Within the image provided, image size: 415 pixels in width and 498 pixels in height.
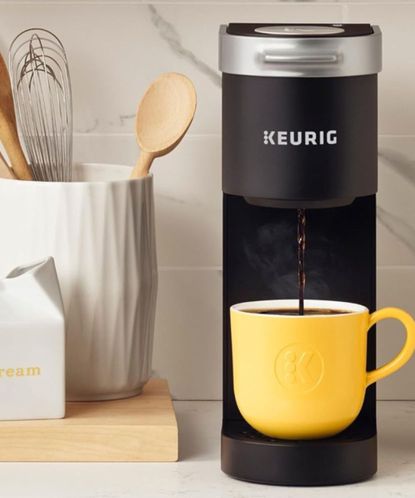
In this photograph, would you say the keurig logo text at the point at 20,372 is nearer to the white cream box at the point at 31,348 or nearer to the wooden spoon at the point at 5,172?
the white cream box at the point at 31,348

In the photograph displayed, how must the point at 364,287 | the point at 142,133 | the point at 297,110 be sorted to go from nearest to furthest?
1. the point at 297,110
2. the point at 364,287
3. the point at 142,133

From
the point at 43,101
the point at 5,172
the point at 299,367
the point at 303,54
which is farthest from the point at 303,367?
the point at 43,101

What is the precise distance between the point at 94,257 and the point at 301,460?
26cm

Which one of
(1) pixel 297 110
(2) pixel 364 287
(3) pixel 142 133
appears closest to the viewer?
(1) pixel 297 110

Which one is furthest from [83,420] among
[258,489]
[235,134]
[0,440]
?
[235,134]

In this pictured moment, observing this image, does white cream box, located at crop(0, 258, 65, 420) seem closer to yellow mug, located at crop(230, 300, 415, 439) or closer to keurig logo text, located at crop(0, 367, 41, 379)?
keurig logo text, located at crop(0, 367, 41, 379)

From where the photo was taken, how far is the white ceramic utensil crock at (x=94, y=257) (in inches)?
40.3

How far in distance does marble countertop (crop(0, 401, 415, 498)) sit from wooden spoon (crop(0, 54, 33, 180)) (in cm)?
26

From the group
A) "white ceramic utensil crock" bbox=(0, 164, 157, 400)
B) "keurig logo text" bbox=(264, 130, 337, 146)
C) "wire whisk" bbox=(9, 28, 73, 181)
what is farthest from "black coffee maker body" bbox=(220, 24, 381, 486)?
"wire whisk" bbox=(9, 28, 73, 181)

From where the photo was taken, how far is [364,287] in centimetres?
96

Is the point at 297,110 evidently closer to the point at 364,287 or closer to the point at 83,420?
the point at 364,287

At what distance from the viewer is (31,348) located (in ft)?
→ 3.17

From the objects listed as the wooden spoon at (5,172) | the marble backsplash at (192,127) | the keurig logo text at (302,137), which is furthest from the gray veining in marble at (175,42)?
the keurig logo text at (302,137)

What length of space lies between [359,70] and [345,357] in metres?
0.21
